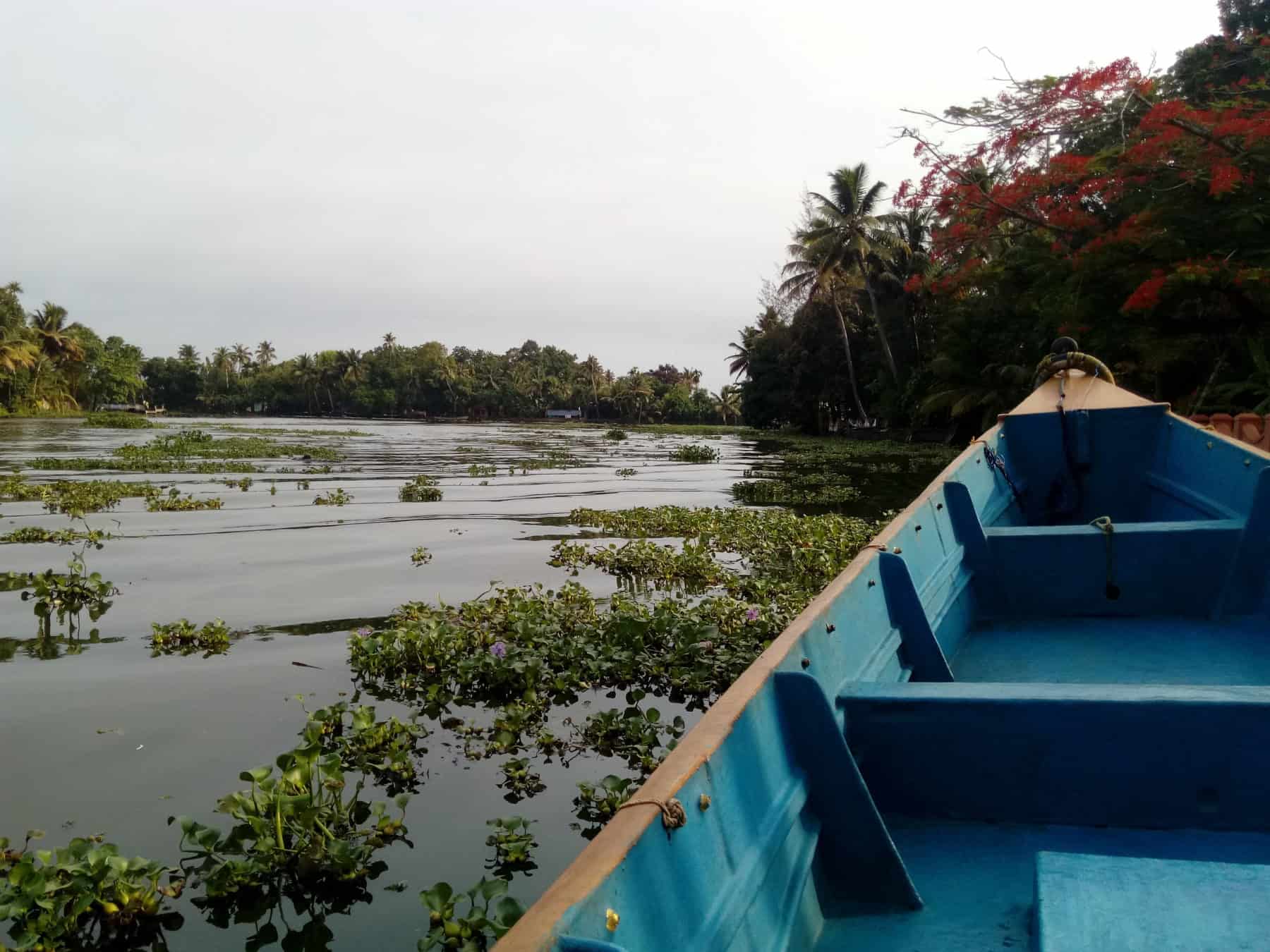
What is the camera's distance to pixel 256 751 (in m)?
4.04

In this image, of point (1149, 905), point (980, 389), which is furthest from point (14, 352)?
point (1149, 905)

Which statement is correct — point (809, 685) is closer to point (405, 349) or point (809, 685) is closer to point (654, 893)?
point (654, 893)

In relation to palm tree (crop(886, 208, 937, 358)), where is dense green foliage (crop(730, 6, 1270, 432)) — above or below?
below

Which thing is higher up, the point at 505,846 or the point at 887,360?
the point at 887,360

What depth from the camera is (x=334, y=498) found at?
1405cm

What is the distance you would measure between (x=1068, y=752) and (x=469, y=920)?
1.69 metres

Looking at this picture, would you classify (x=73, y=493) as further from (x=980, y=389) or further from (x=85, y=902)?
(x=980, y=389)

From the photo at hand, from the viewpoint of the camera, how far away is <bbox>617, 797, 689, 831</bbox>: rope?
4.76 feet

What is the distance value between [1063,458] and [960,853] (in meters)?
4.56

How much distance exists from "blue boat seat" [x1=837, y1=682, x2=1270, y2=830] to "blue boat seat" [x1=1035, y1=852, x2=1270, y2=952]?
0.53m

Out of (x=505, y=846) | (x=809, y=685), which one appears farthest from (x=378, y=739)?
(x=809, y=685)

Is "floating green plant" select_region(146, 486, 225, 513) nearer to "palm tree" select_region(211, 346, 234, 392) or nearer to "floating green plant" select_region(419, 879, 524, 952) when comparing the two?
"floating green plant" select_region(419, 879, 524, 952)

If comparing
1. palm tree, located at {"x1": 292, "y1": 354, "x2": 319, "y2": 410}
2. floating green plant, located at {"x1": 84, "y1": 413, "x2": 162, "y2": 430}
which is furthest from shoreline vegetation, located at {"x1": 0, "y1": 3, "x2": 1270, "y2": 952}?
palm tree, located at {"x1": 292, "y1": 354, "x2": 319, "y2": 410}

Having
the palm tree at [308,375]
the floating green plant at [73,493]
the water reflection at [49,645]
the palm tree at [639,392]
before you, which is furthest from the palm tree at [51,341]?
the water reflection at [49,645]
